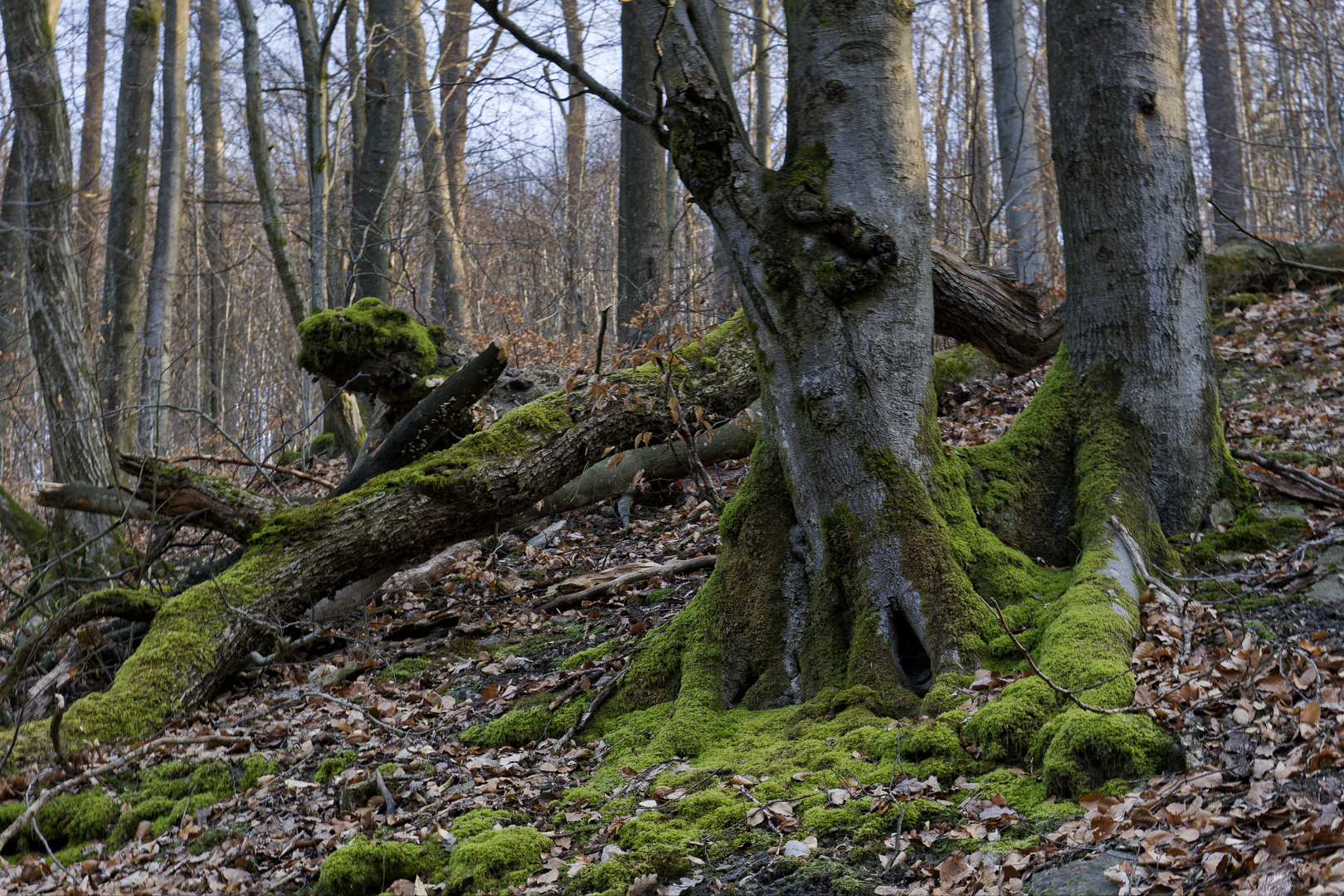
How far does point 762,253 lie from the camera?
14.7 feet

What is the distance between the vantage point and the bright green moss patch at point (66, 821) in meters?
4.55

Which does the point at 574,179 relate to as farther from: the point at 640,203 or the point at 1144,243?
the point at 1144,243

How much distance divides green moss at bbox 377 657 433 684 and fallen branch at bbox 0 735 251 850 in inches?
39.2

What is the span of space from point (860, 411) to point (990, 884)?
2.27 m

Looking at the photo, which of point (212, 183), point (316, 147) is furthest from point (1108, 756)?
point (212, 183)

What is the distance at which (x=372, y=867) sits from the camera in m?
3.39

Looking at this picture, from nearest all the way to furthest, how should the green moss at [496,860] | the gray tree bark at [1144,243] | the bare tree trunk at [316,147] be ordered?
the green moss at [496,860] < the gray tree bark at [1144,243] < the bare tree trunk at [316,147]

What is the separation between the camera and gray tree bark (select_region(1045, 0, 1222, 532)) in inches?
187

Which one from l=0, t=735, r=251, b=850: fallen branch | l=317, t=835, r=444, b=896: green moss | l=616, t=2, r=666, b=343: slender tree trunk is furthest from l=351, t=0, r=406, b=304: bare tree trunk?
l=317, t=835, r=444, b=896: green moss

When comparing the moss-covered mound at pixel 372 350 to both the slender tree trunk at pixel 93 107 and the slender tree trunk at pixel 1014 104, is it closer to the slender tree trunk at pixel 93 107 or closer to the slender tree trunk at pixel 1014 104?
the slender tree trunk at pixel 1014 104

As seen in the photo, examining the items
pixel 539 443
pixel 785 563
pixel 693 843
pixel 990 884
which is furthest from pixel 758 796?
pixel 539 443

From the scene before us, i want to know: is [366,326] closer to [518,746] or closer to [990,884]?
[518,746]

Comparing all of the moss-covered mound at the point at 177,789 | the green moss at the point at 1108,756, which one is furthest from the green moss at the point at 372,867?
the green moss at the point at 1108,756

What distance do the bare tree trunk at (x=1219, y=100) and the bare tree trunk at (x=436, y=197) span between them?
46.0 ft
